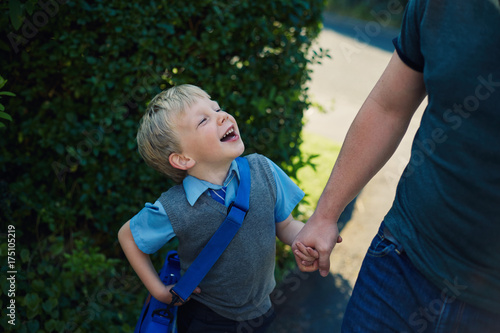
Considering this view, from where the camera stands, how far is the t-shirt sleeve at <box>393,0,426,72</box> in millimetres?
1545

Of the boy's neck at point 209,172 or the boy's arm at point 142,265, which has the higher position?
the boy's neck at point 209,172

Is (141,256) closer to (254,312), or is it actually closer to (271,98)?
(254,312)

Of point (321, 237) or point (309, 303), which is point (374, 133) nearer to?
point (321, 237)

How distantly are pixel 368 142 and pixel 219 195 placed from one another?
600 mm

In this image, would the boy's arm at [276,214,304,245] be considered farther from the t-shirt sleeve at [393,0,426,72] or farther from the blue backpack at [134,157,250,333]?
the t-shirt sleeve at [393,0,426,72]

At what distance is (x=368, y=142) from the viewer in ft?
5.89

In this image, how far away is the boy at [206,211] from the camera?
1.93 metres

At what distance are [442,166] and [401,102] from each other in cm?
36

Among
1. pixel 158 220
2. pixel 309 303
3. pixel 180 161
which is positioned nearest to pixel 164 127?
pixel 180 161

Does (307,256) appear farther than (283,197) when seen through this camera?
No

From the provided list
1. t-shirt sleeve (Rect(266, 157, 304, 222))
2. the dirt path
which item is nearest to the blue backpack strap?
t-shirt sleeve (Rect(266, 157, 304, 222))

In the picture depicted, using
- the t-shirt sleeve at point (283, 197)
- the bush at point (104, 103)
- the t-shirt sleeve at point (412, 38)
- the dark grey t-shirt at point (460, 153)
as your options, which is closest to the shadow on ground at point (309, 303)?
the bush at point (104, 103)

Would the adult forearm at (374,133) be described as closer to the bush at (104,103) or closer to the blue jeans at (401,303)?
the blue jeans at (401,303)

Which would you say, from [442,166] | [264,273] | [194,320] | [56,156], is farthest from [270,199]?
[56,156]
